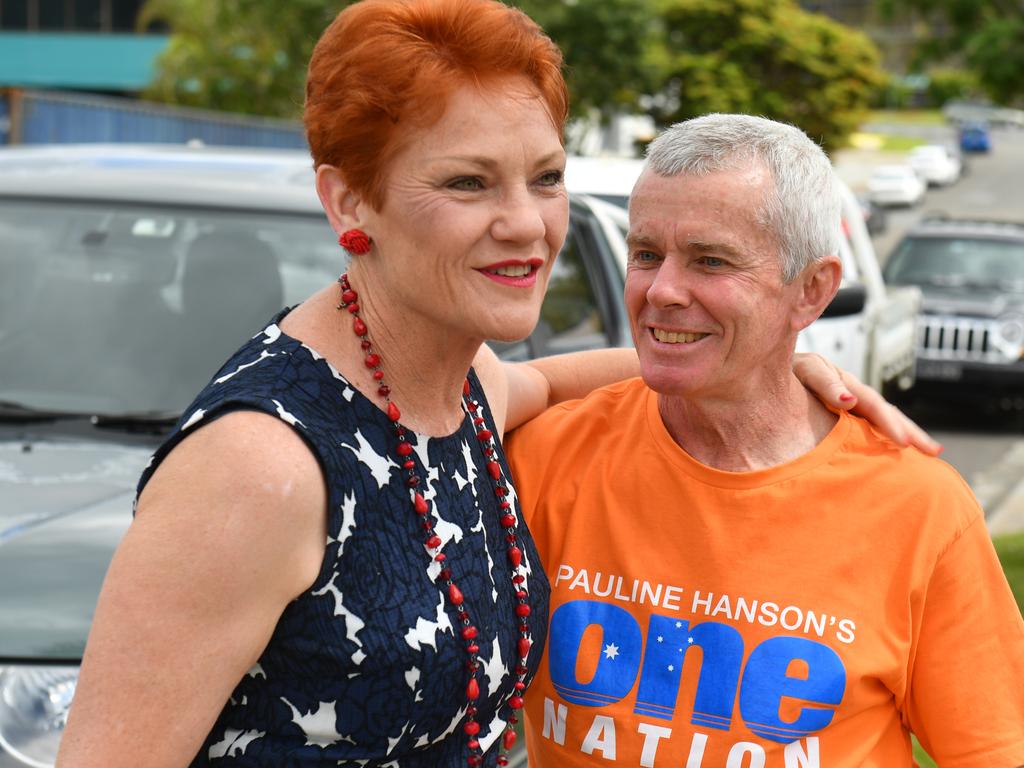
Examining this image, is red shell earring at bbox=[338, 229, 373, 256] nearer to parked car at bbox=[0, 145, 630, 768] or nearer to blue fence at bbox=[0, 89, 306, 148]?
parked car at bbox=[0, 145, 630, 768]

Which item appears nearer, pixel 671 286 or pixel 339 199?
pixel 339 199

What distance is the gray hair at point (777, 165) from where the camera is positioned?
2262 mm

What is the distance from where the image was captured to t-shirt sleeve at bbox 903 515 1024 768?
7.22 ft

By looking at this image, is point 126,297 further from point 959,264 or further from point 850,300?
point 959,264

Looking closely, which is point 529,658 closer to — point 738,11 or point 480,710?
point 480,710

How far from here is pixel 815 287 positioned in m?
2.38

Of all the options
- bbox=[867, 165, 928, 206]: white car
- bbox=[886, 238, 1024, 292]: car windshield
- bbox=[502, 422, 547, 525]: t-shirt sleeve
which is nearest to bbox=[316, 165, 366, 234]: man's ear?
bbox=[502, 422, 547, 525]: t-shirt sleeve

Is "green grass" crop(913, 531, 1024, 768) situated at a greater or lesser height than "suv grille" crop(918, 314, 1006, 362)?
greater

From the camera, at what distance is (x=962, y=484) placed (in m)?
2.34

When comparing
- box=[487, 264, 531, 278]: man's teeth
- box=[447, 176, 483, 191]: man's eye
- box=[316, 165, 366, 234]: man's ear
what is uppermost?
box=[447, 176, 483, 191]: man's eye

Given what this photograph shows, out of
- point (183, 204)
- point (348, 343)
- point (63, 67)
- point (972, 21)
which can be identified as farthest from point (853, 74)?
point (348, 343)

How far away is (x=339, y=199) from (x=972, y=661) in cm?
113

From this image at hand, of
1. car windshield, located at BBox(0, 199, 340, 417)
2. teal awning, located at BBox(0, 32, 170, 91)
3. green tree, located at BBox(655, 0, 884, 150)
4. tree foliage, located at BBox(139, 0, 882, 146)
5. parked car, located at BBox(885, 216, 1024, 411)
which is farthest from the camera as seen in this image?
teal awning, located at BBox(0, 32, 170, 91)

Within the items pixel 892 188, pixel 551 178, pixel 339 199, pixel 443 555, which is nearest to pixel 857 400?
pixel 551 178
